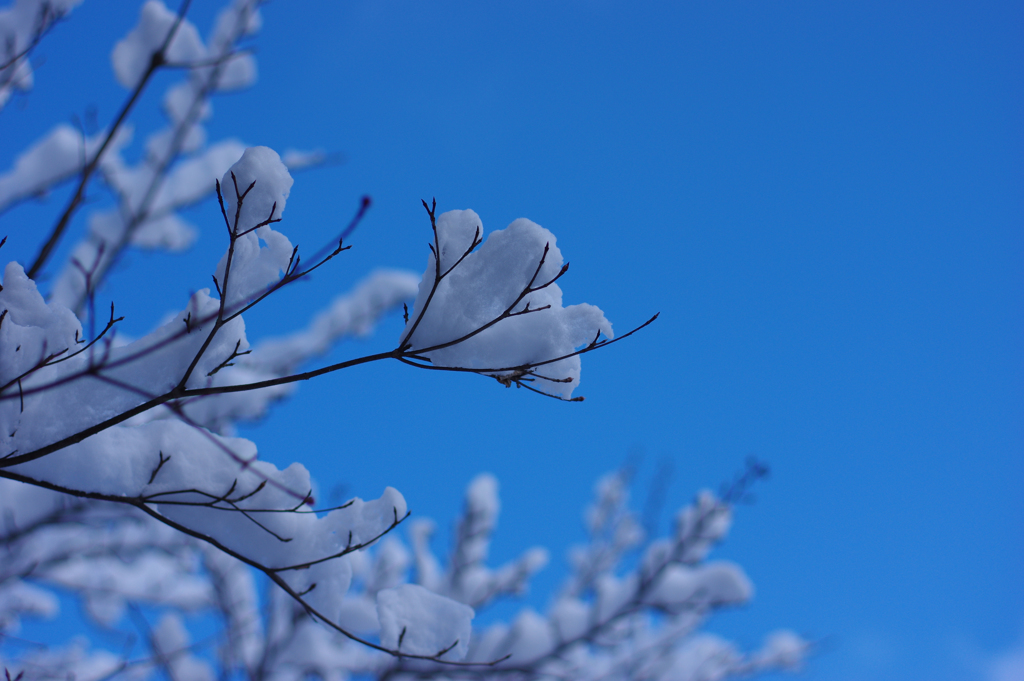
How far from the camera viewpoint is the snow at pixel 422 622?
4.37ft

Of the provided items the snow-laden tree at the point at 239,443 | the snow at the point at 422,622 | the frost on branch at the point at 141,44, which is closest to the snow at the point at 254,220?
the snow-laden tree at the point at 239,443

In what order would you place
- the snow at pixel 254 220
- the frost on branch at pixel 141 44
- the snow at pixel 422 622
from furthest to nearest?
the frost on branch at pixel 141 44
the snow at pixel 422 622
the snow at pixel 254 220

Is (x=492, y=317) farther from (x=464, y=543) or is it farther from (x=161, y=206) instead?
(x=464, y=543)

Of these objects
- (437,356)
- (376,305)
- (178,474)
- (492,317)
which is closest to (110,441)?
(178,474)

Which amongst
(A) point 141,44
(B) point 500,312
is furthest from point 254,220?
(A) point 141,44

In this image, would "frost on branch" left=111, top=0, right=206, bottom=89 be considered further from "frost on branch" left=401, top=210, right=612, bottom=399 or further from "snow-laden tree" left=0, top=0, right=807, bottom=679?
"frost on branch" left=401, top=210, right=612, bottom=399

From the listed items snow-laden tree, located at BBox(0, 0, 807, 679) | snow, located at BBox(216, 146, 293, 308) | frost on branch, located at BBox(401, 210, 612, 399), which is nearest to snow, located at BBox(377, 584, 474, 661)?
snow-laden tree, located at BBox(0, 0, 807, 679)

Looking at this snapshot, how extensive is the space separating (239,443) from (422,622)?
0.64 m

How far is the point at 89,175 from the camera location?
1.56m

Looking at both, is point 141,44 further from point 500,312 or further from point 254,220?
point 500,312

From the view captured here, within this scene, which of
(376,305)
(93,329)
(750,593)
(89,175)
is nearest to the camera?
(93,329)

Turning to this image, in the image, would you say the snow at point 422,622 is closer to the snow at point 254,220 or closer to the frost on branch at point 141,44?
the snow at point 254,220

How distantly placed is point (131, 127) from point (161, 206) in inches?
18.1

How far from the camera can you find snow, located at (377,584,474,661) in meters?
1.33
